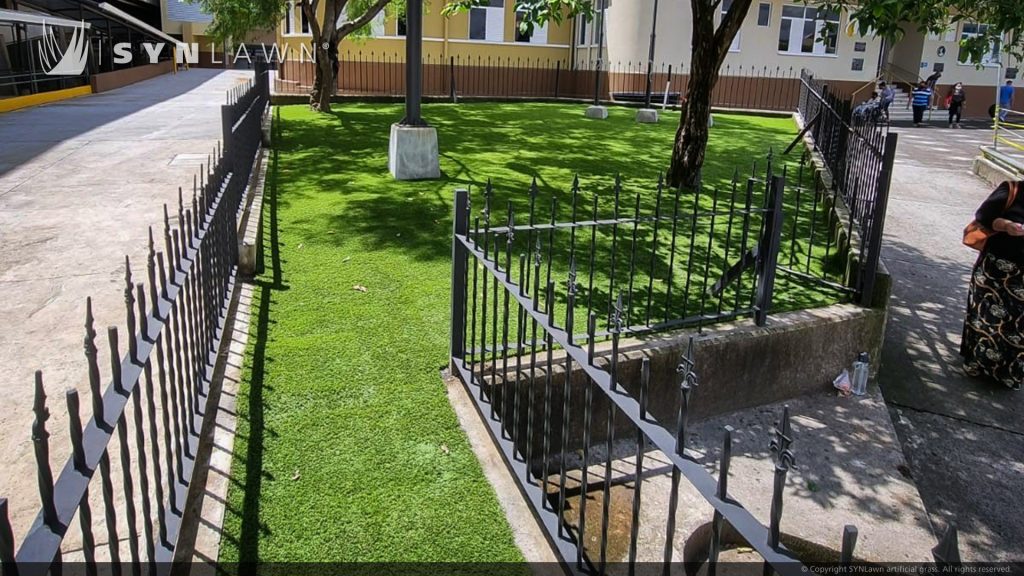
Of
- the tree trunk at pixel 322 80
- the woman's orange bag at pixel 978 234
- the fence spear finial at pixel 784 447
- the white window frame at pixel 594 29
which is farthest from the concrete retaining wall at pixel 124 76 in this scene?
the fence spear finial at pixel 784 447

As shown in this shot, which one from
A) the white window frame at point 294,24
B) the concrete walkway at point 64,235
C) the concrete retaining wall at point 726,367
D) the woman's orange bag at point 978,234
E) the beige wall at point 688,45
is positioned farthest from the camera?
the white window frame at point 294,24

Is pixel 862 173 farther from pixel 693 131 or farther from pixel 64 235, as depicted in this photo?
pixel 64 235

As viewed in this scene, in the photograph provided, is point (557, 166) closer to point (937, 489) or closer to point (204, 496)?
point (937, 489)

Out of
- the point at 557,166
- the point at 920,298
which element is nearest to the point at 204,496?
the point at 920,298

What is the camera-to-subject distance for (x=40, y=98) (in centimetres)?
1983

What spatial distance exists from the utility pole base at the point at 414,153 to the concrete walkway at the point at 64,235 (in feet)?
8.87

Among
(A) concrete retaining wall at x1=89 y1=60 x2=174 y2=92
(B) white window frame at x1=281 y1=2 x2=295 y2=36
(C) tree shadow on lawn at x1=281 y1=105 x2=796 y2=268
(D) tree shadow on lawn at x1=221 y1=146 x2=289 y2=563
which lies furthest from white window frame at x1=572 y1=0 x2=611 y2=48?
(D) tree shadow on lawn at x1=221 y1=146 x2=289 y2=563

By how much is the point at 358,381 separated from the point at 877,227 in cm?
435

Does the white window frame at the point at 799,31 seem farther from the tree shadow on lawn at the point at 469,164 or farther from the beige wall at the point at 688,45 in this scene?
the tree shadow on lawn at the point at 469,164

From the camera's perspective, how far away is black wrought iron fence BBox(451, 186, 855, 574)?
7.06ft

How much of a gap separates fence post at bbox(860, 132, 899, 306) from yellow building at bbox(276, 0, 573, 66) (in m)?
20.2

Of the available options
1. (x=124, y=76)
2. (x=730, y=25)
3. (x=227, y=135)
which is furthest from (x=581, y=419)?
(x=124, y=76)

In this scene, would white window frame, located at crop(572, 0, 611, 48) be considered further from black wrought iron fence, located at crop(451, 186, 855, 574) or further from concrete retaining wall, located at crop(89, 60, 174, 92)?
black wrought iron fence, located at crop(451, 186, 855, 574)

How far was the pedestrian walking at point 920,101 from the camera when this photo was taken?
2567 centimetres
